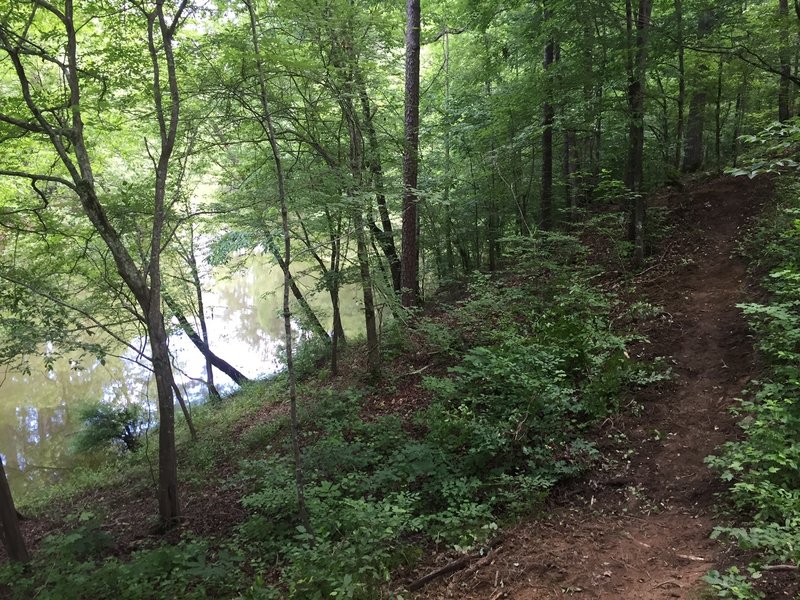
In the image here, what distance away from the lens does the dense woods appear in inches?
194

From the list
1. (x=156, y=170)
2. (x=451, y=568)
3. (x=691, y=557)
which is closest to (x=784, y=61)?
(x=691, y=557)

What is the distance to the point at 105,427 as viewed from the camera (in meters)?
A: 12.5

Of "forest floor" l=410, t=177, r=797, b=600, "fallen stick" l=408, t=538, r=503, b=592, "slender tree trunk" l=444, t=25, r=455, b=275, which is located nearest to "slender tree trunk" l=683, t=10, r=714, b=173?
"forest floor" l=410, t=177, r=797, b=600

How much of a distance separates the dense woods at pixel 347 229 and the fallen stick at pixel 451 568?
254 millimetres

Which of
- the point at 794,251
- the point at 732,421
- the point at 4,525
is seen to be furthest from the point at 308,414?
the point at 794,251

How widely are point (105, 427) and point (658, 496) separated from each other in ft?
43.9

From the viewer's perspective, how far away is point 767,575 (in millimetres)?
3018

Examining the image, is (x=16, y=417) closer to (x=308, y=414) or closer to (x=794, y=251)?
(x=308, y=414)

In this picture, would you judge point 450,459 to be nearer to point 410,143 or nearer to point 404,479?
point 404,479

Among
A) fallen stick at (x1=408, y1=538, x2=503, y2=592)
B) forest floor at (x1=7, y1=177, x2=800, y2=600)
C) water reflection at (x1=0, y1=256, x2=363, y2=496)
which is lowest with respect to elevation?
water reflection at (x1=0, y1=256, x2=363, y2=496)

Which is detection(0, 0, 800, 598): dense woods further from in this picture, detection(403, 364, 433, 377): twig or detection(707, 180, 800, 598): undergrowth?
detection(707, 180, 800, 598): undergrowth

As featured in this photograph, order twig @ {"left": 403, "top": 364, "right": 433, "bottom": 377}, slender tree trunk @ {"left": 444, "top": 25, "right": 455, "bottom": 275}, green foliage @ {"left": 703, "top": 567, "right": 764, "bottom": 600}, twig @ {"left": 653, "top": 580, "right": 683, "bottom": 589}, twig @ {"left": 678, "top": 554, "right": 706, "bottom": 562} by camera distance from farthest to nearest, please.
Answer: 1. slender tree trunk @ {"left": 444, "top": 25, "right": 455, "bottom": 275}
2. twig @ {"left": 403, "top": 364, "right": 433, "bottom": 377}
3. twig @ {"left": 678, "top": 554, "right": 706, "bottom": 562}
4. twig @ {"left": 653, "top": 580, "right": 683, "bottom": 589}
5. green foliage @ {"left": 703, "top": 567, "right": 764, "bottom": 600}

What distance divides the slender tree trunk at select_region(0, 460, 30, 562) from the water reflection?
580cm

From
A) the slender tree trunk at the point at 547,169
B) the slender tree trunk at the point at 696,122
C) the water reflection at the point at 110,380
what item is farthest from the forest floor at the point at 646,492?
the water reflection at the point at 110,380
